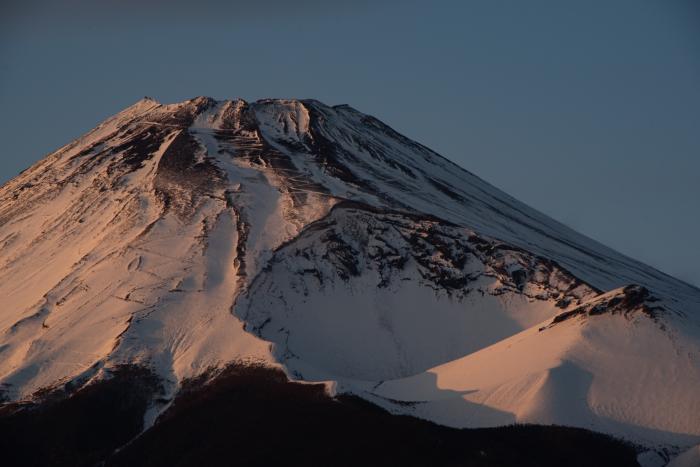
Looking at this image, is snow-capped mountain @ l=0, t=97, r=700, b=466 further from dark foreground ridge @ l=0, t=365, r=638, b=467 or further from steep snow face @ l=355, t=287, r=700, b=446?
dark foreground ridge @ l=0, t=365, r=638, b=467

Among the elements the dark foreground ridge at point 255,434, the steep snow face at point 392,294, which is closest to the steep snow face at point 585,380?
the dark foreground ridge at point 255,434

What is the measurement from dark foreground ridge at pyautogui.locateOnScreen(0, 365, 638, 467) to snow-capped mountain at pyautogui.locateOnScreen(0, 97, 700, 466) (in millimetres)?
1187

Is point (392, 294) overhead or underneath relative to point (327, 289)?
overhead

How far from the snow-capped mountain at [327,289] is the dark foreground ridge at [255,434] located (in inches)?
46.7

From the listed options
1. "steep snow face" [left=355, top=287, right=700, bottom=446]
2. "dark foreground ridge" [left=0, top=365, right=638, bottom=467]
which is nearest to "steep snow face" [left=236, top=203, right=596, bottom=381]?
"steep snow face" [left=355, top=287, right=700, bottom=446]

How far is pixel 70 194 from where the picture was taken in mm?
75688

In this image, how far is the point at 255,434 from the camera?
4431cm

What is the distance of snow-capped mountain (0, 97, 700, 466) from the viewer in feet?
160

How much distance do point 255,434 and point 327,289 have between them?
17356mm

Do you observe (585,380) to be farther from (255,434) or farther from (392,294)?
(392,294)

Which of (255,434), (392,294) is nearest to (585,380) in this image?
(255,434)

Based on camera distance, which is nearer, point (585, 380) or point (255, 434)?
point (255, 434)

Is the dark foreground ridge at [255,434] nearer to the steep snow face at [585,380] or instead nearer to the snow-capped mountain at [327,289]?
the snow-capped mountain at [327,289]

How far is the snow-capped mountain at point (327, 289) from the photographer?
160ft
